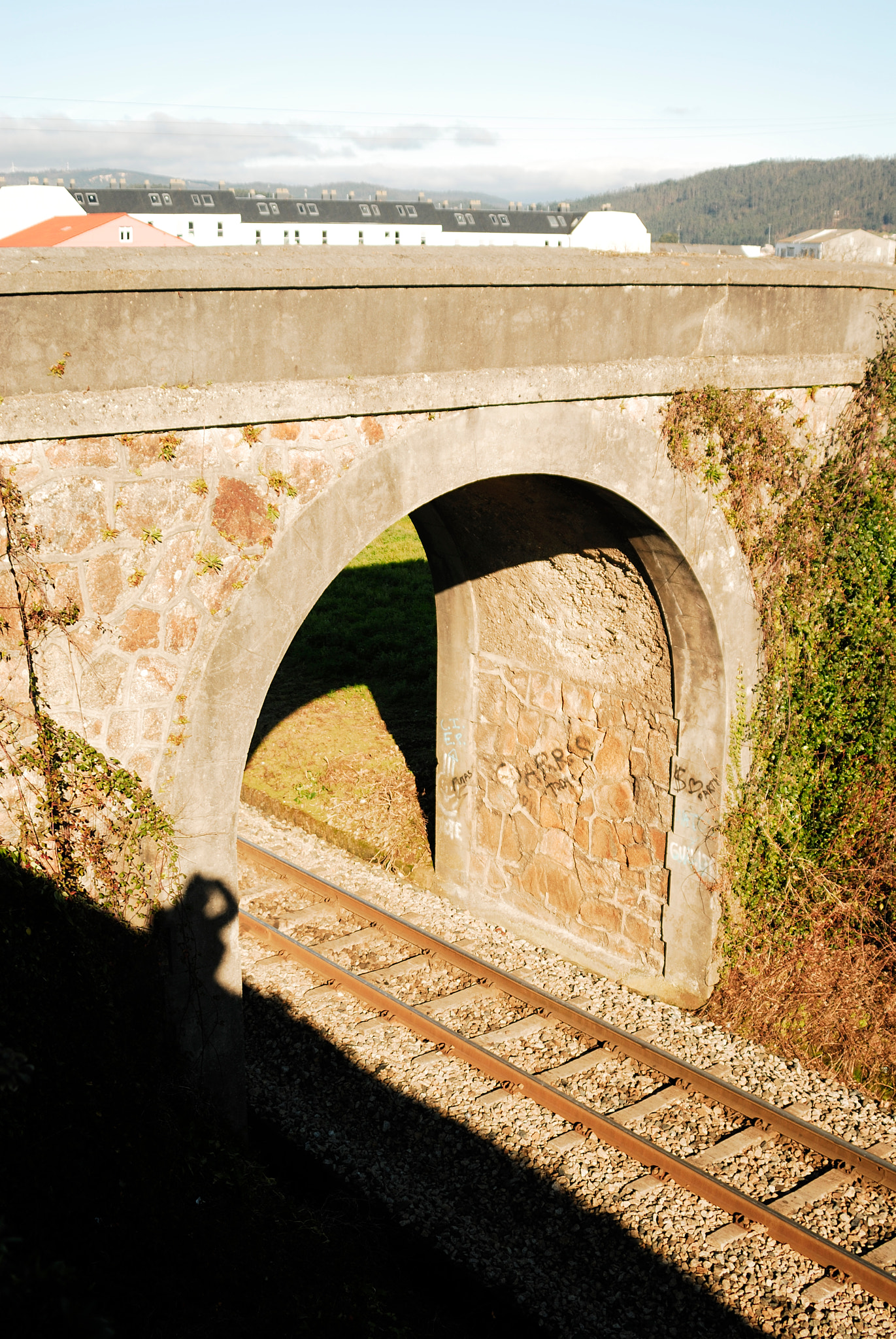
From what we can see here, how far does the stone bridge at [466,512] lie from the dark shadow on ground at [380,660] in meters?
2.45

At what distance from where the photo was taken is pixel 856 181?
386ft

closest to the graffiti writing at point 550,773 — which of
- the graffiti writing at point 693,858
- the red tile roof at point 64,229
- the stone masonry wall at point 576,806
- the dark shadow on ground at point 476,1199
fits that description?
the stone masonry wall at point 576,806

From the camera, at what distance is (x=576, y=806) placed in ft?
28.0

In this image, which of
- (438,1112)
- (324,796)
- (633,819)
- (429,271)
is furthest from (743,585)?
(324,796)

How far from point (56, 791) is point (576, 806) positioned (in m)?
4.83

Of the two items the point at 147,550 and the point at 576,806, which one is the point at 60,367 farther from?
the point at 576,806

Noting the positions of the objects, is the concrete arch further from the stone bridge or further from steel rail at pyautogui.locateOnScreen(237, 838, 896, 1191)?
steel rail at pyautogui.locateOnScreen(237, 838, 896, 1191)

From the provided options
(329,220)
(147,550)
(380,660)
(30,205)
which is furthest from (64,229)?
(329,220)

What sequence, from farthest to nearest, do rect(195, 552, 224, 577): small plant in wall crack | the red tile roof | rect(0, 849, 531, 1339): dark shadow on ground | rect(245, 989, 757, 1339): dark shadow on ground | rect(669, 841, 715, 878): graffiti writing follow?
the red tile roof
rect(669, 841, 715, 878): graffiti writing
rect(245, 989, 757, 1339): dark shadow on ground
rect(195, 552, 224, 577): small plant in wall crack
rect(0, 849, 531, 1339): dark shadow on ground

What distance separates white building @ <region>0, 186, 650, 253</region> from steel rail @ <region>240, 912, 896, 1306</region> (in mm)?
52922

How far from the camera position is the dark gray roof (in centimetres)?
5838

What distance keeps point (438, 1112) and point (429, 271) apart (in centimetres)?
488

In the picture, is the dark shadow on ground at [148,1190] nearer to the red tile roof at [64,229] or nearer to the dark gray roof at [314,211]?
the red tile roof at [64,229]

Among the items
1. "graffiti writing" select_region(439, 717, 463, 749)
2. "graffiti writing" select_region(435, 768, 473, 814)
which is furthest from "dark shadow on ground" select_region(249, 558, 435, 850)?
"graffiti writing" select_region(439, 717, 463, 749)
